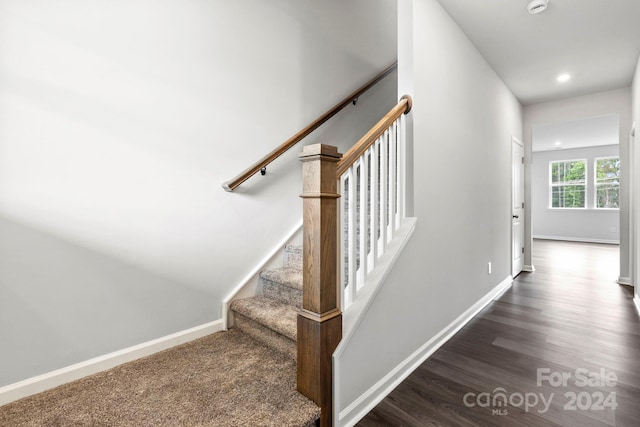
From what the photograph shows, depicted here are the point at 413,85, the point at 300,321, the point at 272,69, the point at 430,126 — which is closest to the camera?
the point at 300,321

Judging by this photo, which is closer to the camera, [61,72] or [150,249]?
[61,72]

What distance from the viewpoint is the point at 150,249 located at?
1.85 metres

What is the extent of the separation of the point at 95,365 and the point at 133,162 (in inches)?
43.4

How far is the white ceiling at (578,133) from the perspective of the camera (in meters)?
5.80

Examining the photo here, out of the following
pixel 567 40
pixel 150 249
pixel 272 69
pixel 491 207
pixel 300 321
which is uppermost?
pixel 567 40

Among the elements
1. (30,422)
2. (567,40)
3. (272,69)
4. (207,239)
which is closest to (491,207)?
(567,40)

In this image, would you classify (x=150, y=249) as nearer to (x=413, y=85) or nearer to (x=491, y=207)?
(x=413, y=85)

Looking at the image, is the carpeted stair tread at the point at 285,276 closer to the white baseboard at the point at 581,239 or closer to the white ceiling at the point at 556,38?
the white ceiling at the point at 556,38

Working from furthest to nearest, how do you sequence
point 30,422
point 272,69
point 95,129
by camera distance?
point 272,69
point 95,129
point 30,422

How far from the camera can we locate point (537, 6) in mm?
2322

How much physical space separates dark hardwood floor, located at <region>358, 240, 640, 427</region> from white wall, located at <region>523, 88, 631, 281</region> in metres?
1.17

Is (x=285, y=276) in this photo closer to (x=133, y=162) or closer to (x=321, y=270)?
(x=321, y=270)

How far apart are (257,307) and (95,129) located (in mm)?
1382

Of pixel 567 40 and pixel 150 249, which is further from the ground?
pixel 567 40
